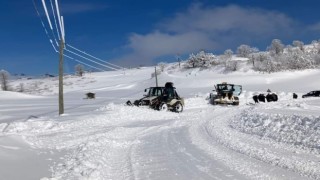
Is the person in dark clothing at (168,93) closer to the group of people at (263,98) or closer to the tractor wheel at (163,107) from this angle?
the tractor wheel at (163,107)

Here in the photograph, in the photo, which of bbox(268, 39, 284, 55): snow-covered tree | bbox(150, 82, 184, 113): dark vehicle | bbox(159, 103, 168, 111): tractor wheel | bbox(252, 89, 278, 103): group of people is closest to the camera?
bbox(159, 103, 168, 111): tractor wheel

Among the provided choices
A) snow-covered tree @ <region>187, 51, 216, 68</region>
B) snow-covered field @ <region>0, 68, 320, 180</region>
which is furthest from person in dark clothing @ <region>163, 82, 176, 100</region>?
snow-covered tree @ <region>187, 51, 216, 68</region>

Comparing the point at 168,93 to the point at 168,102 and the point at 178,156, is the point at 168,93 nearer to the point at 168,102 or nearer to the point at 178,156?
the point at 168,102

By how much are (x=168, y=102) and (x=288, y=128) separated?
17927 millimetres

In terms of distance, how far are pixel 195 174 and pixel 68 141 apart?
7353 millimetres

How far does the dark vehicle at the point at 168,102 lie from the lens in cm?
3146

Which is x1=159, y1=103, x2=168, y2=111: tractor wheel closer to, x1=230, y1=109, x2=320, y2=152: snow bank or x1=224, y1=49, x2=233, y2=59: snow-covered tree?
x1=230, y1=109, x2=320, y2=152: snow bank

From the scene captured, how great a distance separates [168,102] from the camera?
3238cm

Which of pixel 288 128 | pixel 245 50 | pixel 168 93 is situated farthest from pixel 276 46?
pixel 288 128

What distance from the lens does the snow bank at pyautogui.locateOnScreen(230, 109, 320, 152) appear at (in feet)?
41.0

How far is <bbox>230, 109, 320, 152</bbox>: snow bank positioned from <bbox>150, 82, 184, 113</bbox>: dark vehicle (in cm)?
1268

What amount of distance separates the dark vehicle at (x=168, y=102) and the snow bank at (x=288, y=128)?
12.7 m

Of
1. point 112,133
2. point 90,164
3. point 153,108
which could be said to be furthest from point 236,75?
point 90,164

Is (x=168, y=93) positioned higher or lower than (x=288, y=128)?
higher
